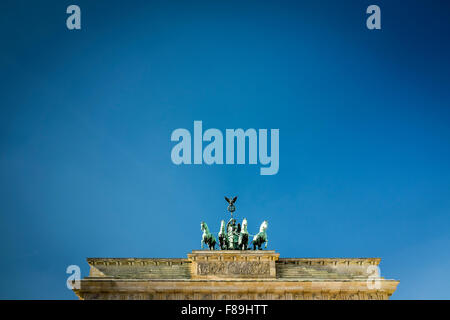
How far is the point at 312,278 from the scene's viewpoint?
23.8 meters

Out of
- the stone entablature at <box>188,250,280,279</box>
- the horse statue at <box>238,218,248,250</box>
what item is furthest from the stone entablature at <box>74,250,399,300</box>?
the horse statue at <box>238,218,248,250</box>

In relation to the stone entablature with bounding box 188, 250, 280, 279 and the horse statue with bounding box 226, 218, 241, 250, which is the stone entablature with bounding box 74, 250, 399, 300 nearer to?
the stone entablature with bounding box 188, 250, 280, 279

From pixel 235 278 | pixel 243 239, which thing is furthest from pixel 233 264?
pixel 243 239

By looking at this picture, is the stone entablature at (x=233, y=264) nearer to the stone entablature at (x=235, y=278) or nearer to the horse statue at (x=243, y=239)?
the stone entablature at (x=235, y=278)

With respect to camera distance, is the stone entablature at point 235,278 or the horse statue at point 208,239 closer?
the stone entablature at point 235,278

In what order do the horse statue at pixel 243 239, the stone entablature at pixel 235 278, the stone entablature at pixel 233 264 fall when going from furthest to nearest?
1. the horse statue at pixel 243 239
2. the stone entablature at pixel 233 264
3. the stone entablature at pixel 235 278

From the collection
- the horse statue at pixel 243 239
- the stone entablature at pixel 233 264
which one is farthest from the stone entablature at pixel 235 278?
the horse statue at pixel 243 239

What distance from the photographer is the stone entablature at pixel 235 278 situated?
23.1 m

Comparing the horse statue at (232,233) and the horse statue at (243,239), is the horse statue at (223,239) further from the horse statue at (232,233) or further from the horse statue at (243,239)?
the horse statue at (243,239)

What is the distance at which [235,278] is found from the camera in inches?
932

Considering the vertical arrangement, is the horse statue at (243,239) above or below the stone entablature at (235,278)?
above

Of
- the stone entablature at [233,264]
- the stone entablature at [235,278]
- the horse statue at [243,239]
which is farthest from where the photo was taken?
the horse statue at [243,239]
